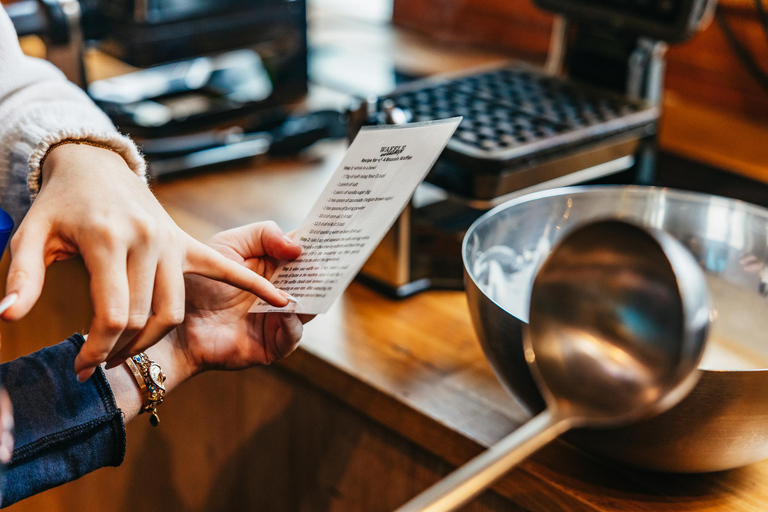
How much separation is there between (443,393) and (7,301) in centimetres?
43

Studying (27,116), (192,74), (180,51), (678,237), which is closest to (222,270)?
(27,116)

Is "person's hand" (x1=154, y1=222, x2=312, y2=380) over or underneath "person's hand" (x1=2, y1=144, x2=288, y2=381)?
underneath

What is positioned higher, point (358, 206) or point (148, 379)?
point (358, 206)

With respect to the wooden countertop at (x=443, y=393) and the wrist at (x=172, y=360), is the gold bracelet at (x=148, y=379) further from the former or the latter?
the wooden countertop at (x=443, y=393)

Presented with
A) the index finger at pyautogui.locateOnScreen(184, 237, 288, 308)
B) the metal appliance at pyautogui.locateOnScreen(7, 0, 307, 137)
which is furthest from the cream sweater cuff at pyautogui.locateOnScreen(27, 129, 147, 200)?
the metal appliance at pyautogui.locateOnScreen(7, 0, 307, 137)

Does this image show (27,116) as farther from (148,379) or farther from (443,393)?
(443,393)

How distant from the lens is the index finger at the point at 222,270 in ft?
1.76

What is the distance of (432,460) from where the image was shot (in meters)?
0.76

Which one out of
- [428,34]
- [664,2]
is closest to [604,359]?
[664,2]

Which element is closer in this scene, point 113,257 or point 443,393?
point 113,257

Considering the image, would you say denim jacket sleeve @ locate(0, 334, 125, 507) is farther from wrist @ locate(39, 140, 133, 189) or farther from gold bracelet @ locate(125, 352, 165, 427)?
wrist @ locate(39, 140, 133, 189)

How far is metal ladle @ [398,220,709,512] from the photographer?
1.37 feet

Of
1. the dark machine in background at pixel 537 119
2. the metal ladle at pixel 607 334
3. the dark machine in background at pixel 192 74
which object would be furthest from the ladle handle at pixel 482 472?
the dark machine in background at pixel 192 74

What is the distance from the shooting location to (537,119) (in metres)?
0.95
